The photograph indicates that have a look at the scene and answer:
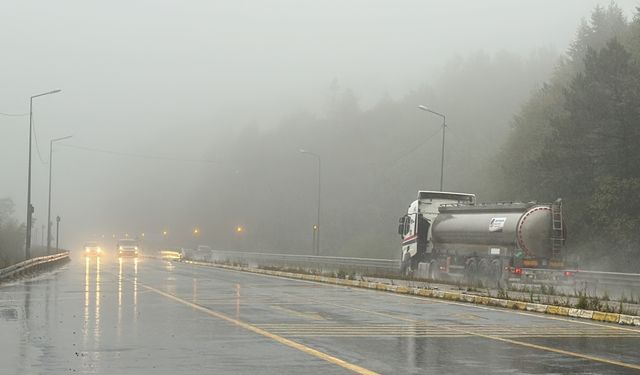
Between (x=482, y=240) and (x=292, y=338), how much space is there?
21463 mm

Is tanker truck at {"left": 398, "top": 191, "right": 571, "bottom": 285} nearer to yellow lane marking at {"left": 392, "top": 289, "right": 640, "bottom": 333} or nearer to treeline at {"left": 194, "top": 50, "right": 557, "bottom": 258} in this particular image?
yellow lane marking at {"left": 392, "top": 289, "right": 640, "bottom": 333}

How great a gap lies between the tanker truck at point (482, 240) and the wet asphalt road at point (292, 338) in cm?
1002

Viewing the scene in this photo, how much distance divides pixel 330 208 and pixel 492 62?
4284 cm

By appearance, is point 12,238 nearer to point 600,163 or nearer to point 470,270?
point 600,163

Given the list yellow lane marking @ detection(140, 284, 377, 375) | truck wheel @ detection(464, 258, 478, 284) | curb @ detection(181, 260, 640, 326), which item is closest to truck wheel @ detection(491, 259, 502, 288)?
truck wheel @ detection(464, 258, 478, 284)

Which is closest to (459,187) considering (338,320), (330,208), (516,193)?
(330,208)

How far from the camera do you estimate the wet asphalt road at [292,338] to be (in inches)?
396

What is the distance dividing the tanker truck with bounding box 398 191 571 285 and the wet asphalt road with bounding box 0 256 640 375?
32.9ft

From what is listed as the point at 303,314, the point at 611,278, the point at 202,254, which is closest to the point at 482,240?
the point at 611,278

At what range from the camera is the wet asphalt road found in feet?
33.0

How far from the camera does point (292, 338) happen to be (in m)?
12.9

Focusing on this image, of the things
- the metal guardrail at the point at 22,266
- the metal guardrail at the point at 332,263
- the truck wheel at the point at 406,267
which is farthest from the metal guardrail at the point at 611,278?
the metal guardrail at the point at 22,266

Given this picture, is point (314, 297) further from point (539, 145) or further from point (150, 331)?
point (539, 145)

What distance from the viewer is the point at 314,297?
936 inches
